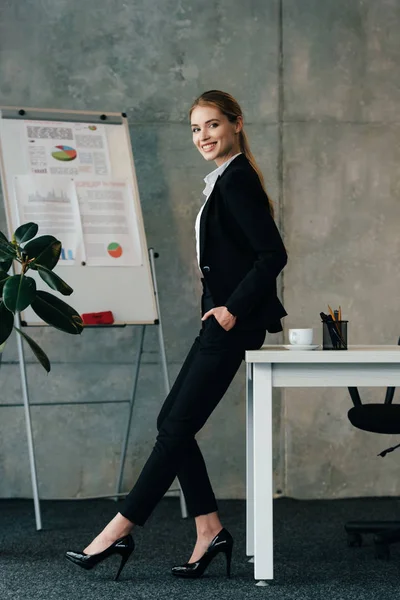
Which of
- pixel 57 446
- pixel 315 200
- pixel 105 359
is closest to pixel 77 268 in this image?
pixel 105 359

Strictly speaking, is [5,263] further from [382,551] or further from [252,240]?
[382,551]

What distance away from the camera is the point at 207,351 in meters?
2.69

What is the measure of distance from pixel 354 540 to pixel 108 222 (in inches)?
74.7

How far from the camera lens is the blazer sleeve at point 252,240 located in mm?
2607

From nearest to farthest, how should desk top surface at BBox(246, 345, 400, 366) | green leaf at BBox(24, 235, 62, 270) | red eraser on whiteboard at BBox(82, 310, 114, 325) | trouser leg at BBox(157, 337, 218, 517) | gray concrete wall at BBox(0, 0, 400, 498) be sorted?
desk top surface at BBox(246, 345, 400, 366) < trouser leg at BBox(157, 337, 218, 517) < green leaf at BBox(24, 235, 62, 270) < red eraser on whiteboard at BBox(82, 310, 114, 325) < gray concrete wall at BBox(0, 0, 400, 498)

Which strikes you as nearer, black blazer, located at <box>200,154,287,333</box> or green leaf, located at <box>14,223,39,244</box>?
black blazer, located at <box>200,154,287,333</box>

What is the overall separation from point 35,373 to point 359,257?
1897mm

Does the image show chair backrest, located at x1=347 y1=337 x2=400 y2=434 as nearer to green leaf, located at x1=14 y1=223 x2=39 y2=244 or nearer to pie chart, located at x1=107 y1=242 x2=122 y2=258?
pie chart, located at x1=107 y1=242 x2=122 y2=258

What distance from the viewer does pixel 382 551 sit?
3.00 metres

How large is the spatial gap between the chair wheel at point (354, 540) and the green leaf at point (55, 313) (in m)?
1.39

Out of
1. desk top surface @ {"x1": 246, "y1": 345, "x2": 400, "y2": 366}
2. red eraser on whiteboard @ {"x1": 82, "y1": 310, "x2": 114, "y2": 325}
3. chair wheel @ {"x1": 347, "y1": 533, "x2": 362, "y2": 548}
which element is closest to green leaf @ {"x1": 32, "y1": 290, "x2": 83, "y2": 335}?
red eraser on whiteboard @ {"x1": 82, "y1": 310, "x2": 114, "y2": 325}

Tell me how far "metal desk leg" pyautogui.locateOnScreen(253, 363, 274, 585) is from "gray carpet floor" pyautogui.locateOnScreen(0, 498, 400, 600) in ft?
0.36

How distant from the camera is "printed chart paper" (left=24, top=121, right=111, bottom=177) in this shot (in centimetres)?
396

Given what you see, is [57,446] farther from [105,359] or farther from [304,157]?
[304,157]
